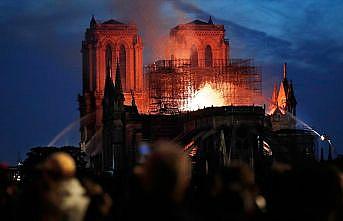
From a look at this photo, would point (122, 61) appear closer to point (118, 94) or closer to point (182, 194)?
point (118, 94)

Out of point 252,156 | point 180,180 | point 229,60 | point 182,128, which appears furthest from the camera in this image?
point 229,60

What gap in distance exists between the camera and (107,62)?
119062 mm

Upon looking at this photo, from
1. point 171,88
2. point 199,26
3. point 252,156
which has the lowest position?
point 252,156

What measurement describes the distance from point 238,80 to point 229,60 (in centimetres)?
962

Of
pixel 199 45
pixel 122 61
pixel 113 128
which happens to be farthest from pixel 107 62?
pixel 113 128

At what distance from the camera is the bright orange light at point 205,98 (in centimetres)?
10862

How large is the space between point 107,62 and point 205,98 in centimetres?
1641

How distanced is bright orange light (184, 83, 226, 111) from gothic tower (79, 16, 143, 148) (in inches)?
422

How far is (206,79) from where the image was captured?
363 ft

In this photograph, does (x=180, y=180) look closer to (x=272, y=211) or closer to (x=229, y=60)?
(x=272, y=211)

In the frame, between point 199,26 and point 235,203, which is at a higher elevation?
point 199,26

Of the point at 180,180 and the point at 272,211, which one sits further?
the point at 272,211

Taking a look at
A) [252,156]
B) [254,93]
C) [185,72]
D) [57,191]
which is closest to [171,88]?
[185,72]

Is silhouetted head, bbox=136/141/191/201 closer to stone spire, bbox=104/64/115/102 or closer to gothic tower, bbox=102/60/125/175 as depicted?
gothic tower, bbox=102/60/125/175
